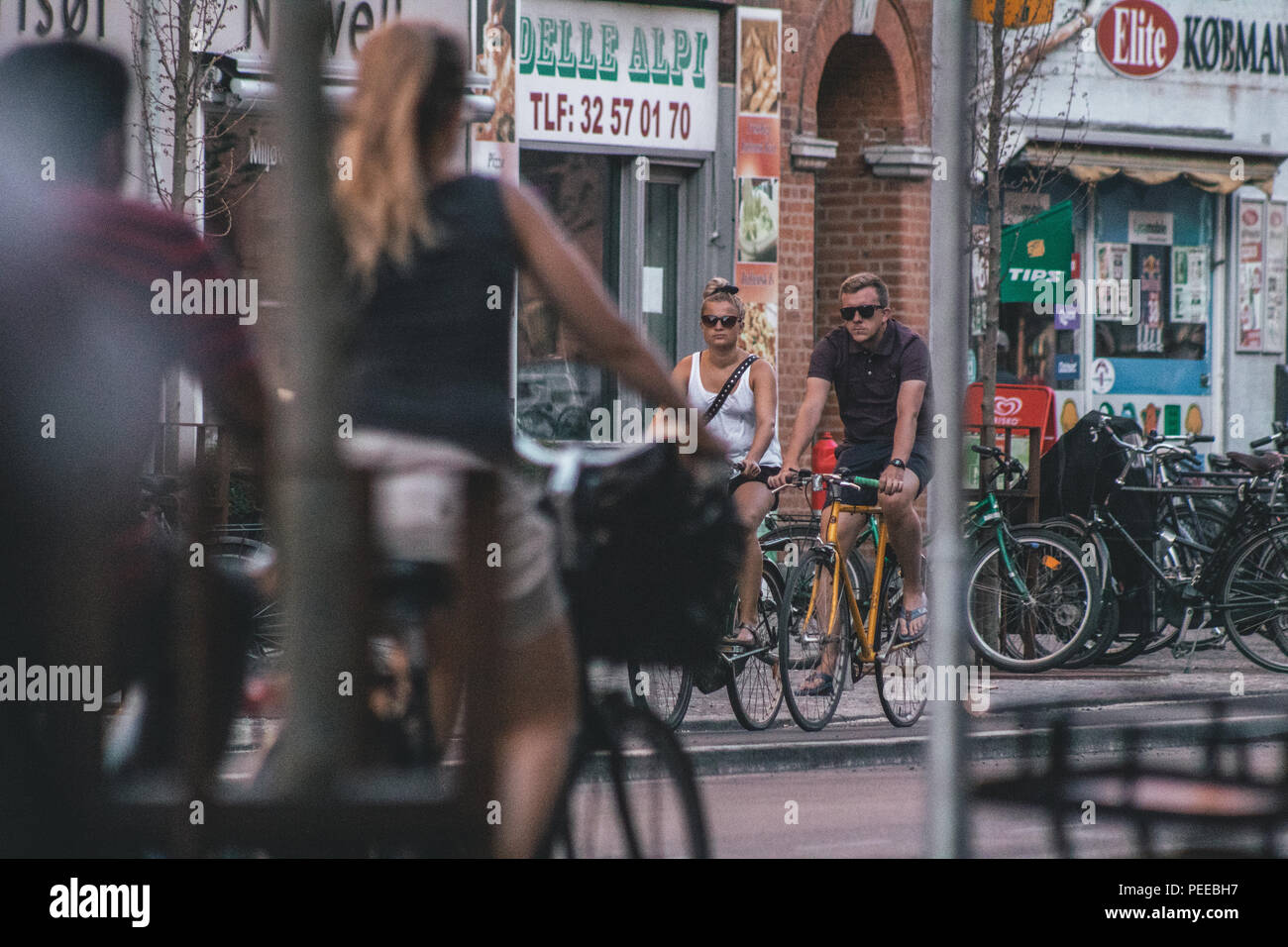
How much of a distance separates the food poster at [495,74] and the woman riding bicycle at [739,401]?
5365 mm

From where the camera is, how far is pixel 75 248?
12.1 feet

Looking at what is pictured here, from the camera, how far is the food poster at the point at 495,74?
14.5 meters

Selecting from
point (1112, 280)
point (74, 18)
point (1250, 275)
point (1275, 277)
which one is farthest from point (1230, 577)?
point (1275, 277)

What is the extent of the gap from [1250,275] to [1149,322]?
4.83ft

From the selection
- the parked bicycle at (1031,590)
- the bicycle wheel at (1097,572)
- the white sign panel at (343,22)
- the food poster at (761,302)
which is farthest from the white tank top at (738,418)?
the food poster at (761,302)

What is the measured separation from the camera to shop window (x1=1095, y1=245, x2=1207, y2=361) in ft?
62.3

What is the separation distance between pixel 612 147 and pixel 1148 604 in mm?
6365

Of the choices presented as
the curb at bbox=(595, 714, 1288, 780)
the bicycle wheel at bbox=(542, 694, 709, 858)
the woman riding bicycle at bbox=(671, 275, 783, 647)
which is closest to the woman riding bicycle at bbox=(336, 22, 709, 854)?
the bicycle wheel at bbox=(542, 694, 709, 858)

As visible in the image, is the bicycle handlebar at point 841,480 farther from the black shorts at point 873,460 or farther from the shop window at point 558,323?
the shop window at point 558,323

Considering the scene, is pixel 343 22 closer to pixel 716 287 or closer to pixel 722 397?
pixel 716 287

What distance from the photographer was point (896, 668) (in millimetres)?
9070

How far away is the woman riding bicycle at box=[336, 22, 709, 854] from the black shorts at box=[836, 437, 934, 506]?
5532mm
